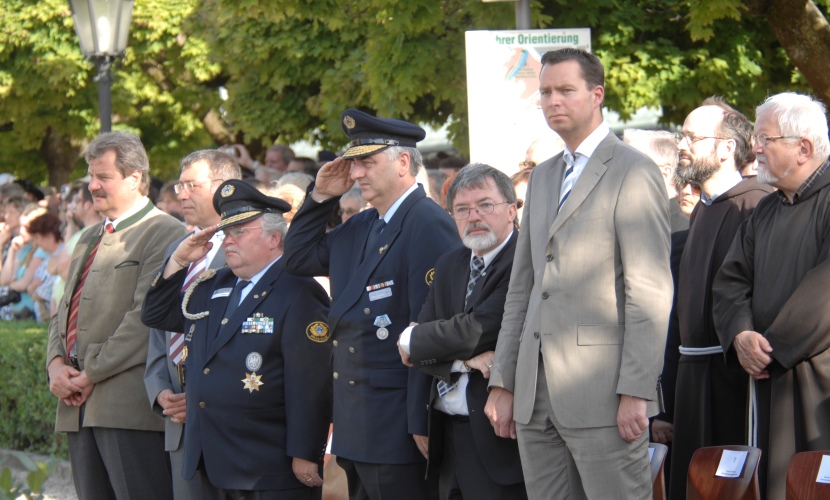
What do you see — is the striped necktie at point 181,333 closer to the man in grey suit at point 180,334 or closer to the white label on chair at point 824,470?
the man in grey suit at point 180,334

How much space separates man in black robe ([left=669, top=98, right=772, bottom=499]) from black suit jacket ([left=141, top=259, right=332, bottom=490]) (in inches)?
70.1

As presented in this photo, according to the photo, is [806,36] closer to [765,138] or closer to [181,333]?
[765,138]

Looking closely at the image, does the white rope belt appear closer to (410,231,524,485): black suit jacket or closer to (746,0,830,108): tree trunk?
(410,231,524,485): black suit jacket

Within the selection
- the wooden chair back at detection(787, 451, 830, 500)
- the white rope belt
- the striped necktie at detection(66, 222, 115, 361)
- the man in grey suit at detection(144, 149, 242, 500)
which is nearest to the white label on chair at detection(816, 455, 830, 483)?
the wooden chair back at detection(787, 451, 830, 500)

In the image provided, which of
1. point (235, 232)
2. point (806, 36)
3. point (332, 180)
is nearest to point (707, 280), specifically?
point (332, 180)

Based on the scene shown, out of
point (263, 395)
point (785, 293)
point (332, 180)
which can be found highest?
point (332, 180)

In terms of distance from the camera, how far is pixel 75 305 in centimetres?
693

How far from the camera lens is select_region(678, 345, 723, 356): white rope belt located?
5547 millimetres

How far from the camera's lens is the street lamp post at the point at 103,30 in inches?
389

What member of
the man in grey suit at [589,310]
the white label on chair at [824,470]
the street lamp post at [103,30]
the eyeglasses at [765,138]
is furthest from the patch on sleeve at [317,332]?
the street lamp post at [103,30]

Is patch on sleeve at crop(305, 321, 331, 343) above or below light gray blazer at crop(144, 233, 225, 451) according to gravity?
above

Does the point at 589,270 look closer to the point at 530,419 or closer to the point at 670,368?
the point at 530,419

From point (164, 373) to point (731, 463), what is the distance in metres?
3.26

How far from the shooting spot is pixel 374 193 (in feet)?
18.1
